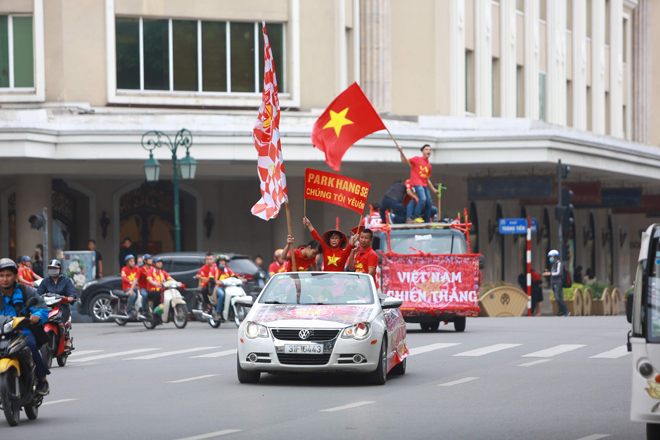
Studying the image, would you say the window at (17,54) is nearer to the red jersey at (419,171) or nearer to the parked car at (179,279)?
the parked car at (179,279)

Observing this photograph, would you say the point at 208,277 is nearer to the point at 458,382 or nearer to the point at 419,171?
the point at 419,171

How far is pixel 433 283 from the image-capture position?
23969mm

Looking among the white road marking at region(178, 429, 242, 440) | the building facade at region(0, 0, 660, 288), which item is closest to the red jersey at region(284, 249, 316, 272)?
the white road marking at region(178, 429, 242, 440)

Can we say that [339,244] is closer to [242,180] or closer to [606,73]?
[242,180]

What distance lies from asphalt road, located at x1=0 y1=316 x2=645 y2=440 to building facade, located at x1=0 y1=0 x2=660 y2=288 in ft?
50.8

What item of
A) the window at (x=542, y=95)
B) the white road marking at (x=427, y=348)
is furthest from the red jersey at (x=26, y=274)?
the window at (x=542, y=95)

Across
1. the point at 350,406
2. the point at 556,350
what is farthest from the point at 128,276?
the point at 350,406

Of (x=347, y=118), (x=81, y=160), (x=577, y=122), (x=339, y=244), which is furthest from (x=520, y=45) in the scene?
(x=339, y=244)

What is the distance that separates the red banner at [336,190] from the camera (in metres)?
16.9

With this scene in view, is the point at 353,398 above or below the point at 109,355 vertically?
above

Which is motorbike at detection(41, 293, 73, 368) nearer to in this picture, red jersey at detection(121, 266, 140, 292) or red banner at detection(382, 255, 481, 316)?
red banner at detection(382, 255, 481, 316)

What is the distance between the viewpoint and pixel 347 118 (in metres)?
21.1

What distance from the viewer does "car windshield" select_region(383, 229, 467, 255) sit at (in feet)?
80.0

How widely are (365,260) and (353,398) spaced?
455 centimetres
